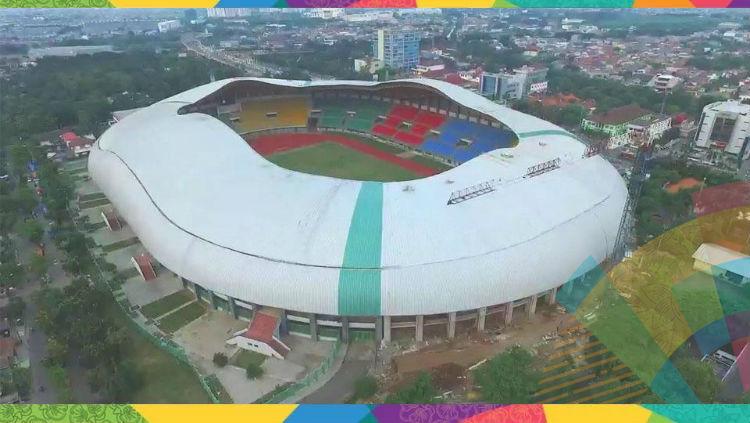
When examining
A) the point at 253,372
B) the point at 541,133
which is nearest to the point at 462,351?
the point at 253,372

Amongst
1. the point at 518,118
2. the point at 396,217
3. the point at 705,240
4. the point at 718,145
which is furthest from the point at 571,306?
the point at 718,145

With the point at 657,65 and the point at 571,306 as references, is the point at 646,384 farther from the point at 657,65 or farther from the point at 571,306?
the point at 657,65

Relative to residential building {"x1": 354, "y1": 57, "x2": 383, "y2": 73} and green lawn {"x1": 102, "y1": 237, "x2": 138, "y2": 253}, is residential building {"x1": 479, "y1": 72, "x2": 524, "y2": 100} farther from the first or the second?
green lawn {"x1": 102, "y1": 237, "x2": 138, "y2": 253}

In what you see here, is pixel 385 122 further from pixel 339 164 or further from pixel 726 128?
pixel 726 128

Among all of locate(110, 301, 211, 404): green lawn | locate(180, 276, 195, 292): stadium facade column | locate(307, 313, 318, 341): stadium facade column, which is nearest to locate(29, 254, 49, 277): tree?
locate(110, 301, 211, 404): green lawn

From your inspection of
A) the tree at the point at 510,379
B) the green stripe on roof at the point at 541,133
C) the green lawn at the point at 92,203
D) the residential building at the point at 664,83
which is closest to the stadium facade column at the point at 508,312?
the tree at the point at 510,379
